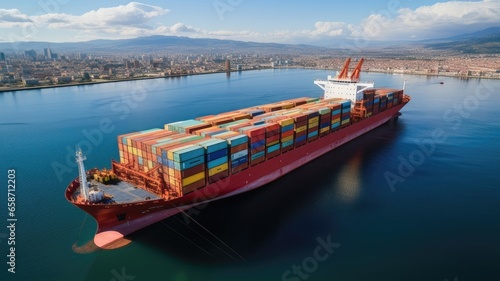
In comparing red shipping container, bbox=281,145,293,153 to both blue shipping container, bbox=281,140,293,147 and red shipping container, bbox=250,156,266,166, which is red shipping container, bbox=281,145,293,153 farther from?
red shipping container, bbox=250,156,266,166

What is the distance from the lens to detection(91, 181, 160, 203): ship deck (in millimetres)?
18891

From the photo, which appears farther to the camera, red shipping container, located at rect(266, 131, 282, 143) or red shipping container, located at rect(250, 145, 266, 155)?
red shipping container, located at rect(266, 131, 282, 143)

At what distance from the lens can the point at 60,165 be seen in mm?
30766

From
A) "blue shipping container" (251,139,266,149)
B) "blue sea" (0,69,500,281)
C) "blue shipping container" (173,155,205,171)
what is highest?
"blue shipping container" (173,155,205,171)

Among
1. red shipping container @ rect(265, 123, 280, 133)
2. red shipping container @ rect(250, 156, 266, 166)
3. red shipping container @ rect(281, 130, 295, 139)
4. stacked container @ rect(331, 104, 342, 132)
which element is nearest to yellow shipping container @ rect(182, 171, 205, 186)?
red shipping container @ rect(250, 156, 266, 166)

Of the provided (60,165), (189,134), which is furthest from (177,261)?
(60,165)

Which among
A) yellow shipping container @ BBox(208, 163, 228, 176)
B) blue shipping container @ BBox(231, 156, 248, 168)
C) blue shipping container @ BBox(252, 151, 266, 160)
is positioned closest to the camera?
yellow shipping container @ BBox(208, 163, 228, 176)

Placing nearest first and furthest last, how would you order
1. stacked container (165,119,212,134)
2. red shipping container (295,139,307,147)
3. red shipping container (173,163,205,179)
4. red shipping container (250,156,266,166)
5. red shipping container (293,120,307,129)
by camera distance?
red shipping container (173,163,205,179) → red shipping container (250,156,266,166) → stacked container (165,119,212,134) → red shipping container (293,120,307,129) → red shipping container (295,139,307,147)

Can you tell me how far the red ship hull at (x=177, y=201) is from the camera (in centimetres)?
1798

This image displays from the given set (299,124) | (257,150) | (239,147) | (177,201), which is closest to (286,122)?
(299,124)

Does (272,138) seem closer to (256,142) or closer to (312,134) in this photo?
(256,142)

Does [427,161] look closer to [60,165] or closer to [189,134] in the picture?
[189,134]

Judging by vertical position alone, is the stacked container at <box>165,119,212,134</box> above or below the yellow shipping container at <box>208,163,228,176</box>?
above

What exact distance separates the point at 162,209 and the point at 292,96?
6309cm
